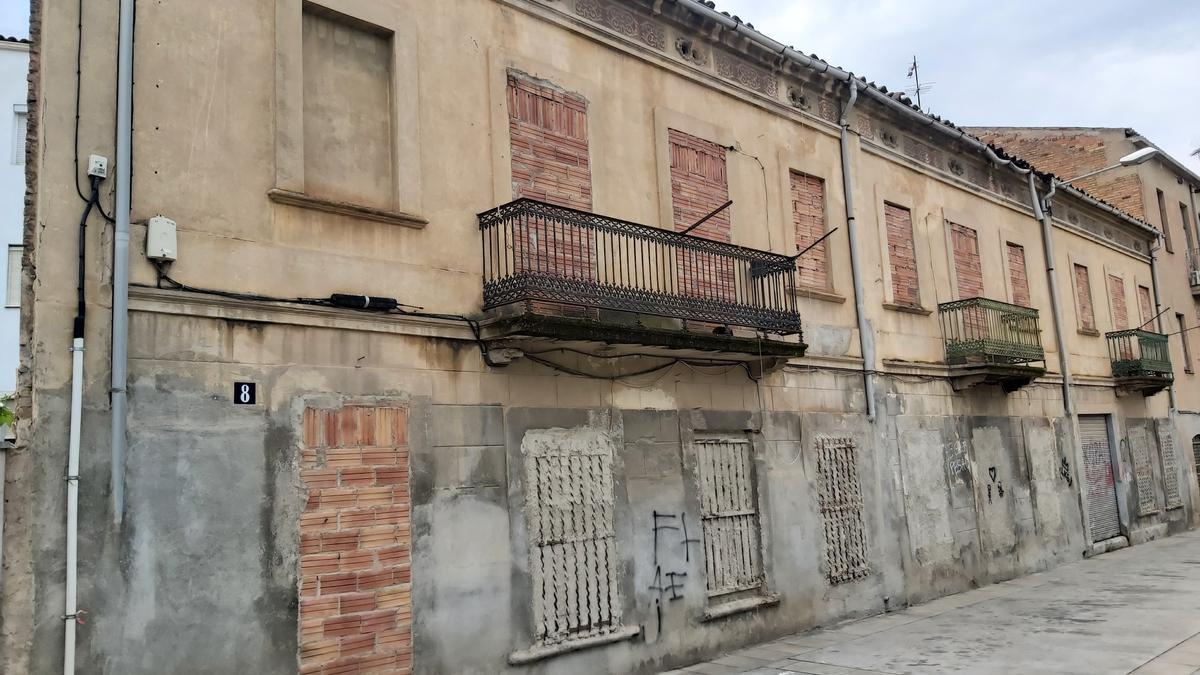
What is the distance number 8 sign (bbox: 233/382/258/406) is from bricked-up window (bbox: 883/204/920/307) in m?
10.1

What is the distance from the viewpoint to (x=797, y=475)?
11.5 m

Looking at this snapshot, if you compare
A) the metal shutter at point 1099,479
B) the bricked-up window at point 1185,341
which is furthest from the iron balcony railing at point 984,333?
the bricked-up window at point 1185,341

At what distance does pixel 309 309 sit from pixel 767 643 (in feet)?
22.2

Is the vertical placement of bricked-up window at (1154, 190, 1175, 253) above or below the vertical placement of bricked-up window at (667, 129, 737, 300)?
above

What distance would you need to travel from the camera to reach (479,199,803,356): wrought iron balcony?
826 centimetres

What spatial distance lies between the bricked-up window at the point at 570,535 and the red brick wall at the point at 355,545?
4.72 feet

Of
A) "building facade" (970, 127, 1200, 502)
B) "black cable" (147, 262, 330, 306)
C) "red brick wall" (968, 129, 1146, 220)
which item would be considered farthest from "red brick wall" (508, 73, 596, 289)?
"red brick wall" (968, 129, 1146, 220)

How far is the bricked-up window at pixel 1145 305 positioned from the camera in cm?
2231

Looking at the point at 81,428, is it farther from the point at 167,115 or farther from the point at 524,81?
the point at 524,81

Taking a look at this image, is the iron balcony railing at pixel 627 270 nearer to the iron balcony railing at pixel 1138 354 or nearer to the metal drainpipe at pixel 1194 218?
the iron balcony railing at pixel 1138 354

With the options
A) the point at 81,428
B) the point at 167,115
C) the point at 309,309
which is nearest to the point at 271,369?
the point at 309,309

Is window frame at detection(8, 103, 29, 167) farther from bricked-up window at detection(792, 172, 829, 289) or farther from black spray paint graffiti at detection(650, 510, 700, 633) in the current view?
black spray paint graffiti at detection(650, 510, 700, 633)

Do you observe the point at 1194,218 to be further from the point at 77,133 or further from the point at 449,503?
the point at 77,133

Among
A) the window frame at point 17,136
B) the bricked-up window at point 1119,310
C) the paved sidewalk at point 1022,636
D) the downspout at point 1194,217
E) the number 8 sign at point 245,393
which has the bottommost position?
the paved sidewalk at point 1022,636
